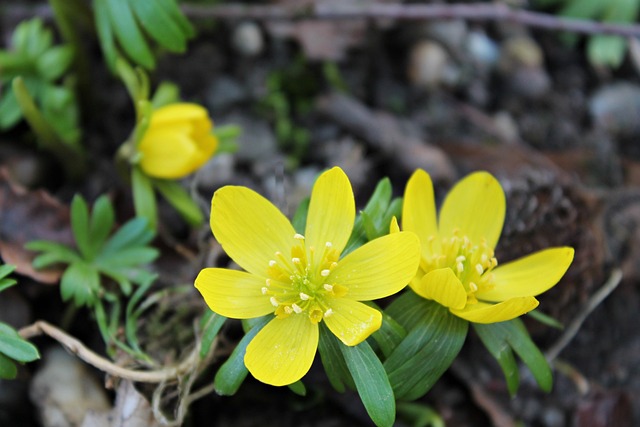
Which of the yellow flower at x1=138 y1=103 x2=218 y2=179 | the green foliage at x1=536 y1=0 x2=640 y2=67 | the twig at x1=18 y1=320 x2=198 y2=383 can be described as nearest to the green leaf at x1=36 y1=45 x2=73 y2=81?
the yellow flower at x1=138 y1=103 x2=218 y2=179

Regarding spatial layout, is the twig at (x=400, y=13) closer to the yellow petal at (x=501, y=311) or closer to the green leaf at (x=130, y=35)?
the green leaf at (x=130, y=35)

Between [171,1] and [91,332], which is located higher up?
[171,1]

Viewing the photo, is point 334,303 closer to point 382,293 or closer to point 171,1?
point 382,293

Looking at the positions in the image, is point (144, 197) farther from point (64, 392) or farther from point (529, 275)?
point (529, 275)

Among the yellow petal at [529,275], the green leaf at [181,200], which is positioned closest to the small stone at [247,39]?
the green leaf at [181,200]

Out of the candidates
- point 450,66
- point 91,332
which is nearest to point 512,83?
point 450,66

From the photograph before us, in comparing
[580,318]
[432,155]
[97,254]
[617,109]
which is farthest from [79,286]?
[617,109]
